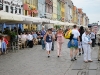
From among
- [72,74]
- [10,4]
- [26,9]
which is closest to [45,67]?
[72,74]

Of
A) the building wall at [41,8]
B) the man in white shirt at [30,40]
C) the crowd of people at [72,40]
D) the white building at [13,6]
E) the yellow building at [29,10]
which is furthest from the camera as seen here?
the building wall at [41,8]

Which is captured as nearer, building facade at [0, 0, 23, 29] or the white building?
building facade at [0, 0, 23, 29]

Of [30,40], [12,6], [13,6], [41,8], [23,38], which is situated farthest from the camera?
[41,8]

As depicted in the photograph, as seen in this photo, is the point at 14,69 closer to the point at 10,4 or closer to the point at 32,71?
the point at 32,71

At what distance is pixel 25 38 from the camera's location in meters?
26.6

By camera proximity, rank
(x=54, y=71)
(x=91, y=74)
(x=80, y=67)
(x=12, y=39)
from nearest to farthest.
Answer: (x=91, y=74) < (x=54, y=71) < (x=80, y=67) < (x=12, y=39)

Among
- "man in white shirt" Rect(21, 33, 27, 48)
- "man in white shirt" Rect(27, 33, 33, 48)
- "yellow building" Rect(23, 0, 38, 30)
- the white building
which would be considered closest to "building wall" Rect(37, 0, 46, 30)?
"yellow building" Rect(23, 0, 38, 30)

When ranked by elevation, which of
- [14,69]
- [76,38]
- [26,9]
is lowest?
[14,69]

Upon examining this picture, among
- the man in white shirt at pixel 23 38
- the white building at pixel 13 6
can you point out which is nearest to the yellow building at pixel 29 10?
the white building at pixel 13 6

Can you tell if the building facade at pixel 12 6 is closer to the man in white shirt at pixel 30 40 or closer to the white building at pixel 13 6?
the white building at pixel 13 6

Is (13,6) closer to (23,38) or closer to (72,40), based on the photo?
(23,38)

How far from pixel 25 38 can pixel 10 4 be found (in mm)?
18833

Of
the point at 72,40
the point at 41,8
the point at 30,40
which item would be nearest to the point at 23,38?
the point at 30,40

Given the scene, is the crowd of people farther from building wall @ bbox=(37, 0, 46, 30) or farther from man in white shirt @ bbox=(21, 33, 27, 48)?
building wall @ bbox=(37, 0, 46, 30)
